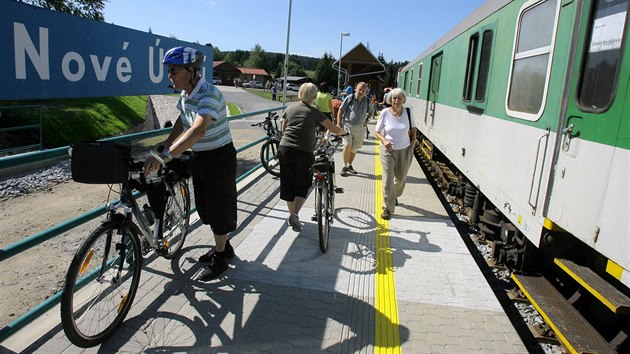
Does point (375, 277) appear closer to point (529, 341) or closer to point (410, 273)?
point (410, 273)

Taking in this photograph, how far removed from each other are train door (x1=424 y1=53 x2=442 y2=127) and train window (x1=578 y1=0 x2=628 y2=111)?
6.19 metres

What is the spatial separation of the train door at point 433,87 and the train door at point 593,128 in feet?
20.2

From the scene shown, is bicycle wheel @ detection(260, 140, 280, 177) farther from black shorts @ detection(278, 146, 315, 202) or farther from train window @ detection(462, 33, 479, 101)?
train window @ detection(462, 33, 479, 101)

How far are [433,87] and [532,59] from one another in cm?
616

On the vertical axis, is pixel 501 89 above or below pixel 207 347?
above

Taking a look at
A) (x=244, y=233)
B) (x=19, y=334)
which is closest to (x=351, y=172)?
(x=244, y=233)

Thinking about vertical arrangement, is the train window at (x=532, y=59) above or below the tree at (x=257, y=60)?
below

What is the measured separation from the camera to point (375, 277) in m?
4.30

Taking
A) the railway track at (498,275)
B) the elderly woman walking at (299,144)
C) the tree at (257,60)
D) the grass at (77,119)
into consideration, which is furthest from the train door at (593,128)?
the tree at (257,60)

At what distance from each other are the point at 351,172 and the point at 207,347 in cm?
666

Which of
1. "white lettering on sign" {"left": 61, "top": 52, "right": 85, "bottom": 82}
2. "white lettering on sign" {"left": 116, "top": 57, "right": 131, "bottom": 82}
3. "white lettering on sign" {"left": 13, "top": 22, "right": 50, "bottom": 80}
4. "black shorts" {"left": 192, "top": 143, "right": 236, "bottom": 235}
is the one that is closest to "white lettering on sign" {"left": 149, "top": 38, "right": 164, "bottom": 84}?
"white lettering on sign" {"left": 116, "top": 57, "right": 131, "bottom": 82}

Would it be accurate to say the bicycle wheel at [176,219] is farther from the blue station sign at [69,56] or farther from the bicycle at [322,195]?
the blue station sign at [69,56]

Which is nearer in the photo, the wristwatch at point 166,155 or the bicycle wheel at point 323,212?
the wristwatch at point 166,155

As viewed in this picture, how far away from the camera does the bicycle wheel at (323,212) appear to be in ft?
15.0
